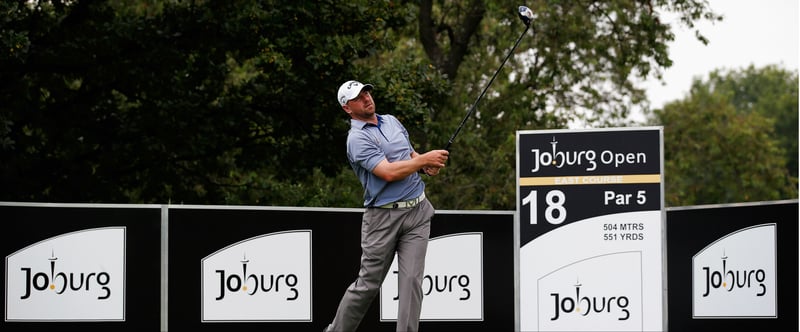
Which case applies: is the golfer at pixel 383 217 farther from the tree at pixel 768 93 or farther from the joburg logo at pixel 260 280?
the tree at pixel 768 93

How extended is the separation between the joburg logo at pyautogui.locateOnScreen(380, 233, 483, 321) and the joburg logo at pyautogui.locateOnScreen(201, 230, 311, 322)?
741 millimetres

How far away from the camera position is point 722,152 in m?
38.8

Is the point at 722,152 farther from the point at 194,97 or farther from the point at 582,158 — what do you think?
the point at 582,158

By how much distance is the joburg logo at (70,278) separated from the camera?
8.99 m

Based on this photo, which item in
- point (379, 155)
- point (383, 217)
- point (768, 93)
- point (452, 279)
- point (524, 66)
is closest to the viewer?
point (379, 155)

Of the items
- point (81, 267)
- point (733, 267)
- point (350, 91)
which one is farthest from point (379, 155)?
point (733, 267)

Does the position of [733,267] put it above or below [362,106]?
below

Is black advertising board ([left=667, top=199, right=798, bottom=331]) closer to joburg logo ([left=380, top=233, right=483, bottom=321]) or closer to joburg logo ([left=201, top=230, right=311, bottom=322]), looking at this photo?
joburg logo ([left=380, top=233, right=483, bottom=321])

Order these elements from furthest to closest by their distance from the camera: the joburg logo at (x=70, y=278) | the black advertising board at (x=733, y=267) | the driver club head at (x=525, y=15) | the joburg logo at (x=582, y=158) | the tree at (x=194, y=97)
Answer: the tree at (x=194, y=97) < the joburg logo at (x=582, y=158) < the black advertising board at (x=733, y=267) < the joburg logo at (x=70, y=278) < the driver club head at (x=525, y=15)

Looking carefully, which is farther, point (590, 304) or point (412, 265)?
point (590, 304)

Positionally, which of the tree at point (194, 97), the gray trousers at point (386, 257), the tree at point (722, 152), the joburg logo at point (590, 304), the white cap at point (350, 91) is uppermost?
the tree at point (722, 152)

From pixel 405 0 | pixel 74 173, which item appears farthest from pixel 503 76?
pixel 74 173

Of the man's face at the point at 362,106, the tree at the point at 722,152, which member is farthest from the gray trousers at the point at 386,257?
the tree at the point at 722,152

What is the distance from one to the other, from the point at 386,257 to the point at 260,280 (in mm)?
2327
